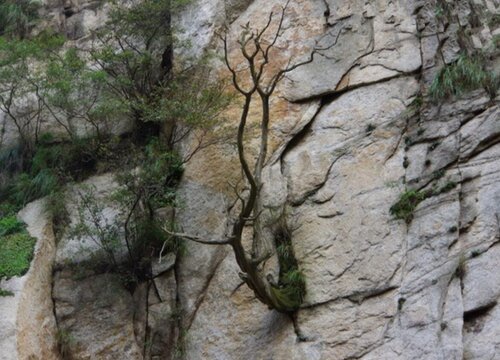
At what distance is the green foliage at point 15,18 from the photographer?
15.1 metres

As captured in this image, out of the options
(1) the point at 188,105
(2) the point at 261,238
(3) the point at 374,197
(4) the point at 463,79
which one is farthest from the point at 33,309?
(4) the point at 463,79

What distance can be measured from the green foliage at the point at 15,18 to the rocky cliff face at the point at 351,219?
15.1ft

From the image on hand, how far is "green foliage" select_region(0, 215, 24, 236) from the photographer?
11.6 m

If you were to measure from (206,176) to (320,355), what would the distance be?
3.84m

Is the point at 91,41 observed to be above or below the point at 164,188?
above

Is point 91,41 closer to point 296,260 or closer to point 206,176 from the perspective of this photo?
point 206,176

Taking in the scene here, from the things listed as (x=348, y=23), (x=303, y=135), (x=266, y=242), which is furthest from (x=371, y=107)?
(x=266, y=242)

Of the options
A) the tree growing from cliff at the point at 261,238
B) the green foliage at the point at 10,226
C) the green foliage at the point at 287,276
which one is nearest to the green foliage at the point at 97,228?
Answer: the green foliage at the point at 10,226

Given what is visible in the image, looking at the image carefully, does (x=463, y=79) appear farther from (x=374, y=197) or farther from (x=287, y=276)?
(x=287, y=276)

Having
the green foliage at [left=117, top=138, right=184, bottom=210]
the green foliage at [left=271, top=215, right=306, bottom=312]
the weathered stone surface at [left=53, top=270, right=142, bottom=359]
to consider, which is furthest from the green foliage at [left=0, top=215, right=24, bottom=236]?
the green foliage at [left=271, top=215, right=306, bottom=312]

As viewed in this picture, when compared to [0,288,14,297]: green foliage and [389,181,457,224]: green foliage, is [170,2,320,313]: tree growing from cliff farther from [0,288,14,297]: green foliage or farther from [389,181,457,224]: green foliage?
[0,288,14,297]: green foliage

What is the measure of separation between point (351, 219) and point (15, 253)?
17.9 ft

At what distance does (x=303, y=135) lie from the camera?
37.6 ft

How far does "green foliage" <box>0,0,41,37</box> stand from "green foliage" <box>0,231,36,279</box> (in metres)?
5.67
